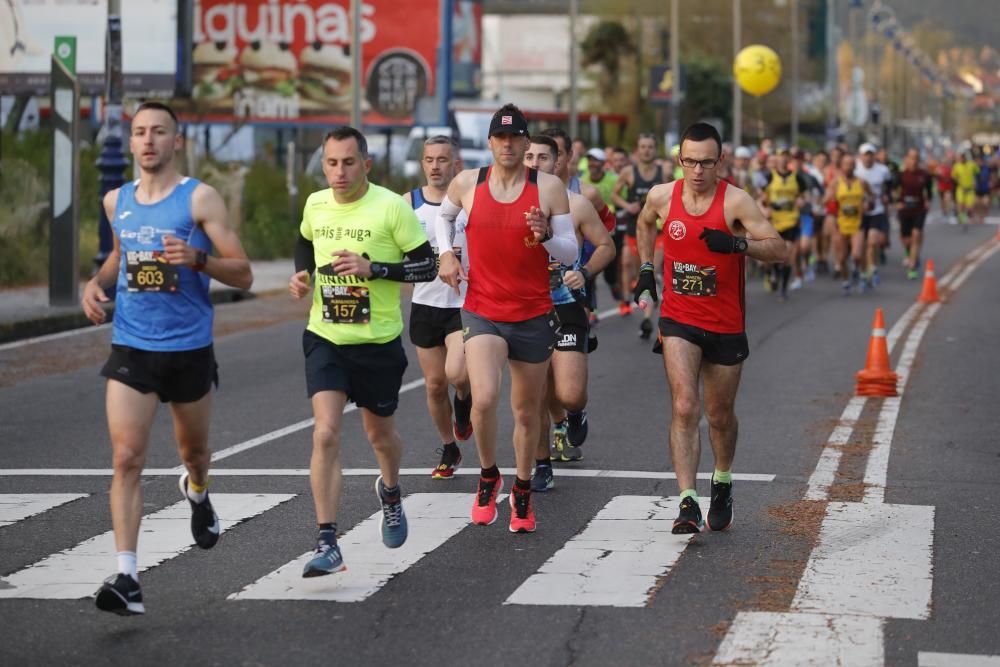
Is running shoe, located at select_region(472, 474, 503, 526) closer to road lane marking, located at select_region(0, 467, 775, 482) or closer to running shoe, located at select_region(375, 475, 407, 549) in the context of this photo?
running shoe, located at select_region(375, 475, 407, 549)

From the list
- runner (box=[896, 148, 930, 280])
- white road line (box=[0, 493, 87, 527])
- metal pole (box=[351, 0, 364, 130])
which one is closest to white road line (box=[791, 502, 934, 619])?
white road line (box=[0, 493, 87, 527])

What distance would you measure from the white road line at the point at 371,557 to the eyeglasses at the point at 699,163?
200cm

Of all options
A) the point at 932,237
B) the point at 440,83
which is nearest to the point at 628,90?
the point at 440,83

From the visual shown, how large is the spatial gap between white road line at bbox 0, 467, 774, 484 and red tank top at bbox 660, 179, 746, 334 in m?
1.83

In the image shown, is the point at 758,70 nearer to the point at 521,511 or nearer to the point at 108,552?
the point at 521,511

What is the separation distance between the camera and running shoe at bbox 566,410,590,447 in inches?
440

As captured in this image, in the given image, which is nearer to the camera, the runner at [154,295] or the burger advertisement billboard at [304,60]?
the runner at [154,295]

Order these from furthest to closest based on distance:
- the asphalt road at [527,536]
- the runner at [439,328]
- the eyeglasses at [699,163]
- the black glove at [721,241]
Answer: the runner at [439,328]
the eyeglasses at [699,163]
the black glove at [721,241]
the asphalt road at [527,536]

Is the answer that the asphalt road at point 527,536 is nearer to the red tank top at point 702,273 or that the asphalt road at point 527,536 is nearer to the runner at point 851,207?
the red tank top at point 702,273

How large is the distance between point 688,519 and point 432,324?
2.34 m

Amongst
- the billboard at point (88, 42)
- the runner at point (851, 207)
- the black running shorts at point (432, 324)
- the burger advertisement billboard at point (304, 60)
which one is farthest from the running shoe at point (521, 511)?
the burger advertisement billboard at point (304, 60)

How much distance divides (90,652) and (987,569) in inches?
148

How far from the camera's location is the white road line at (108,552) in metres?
7.77

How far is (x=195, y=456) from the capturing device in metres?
7.98
